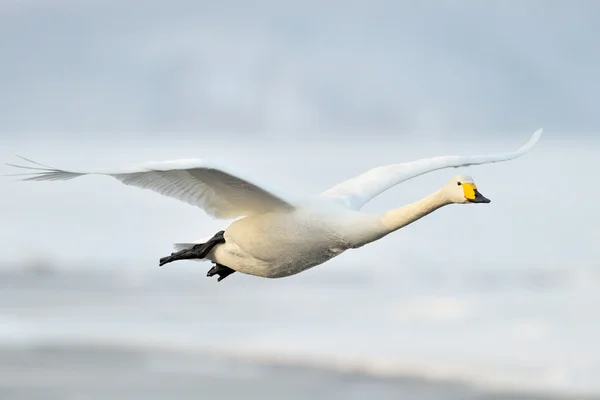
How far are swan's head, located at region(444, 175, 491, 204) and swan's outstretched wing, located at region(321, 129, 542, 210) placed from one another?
2073mm

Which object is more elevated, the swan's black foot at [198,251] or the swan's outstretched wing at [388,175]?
the swan's outstretched wing at [388,175]

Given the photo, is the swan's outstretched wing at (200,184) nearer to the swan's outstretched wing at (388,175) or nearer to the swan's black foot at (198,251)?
the swan's black foot at (198,251)

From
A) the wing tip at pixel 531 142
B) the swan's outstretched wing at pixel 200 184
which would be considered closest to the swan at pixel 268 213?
the swan's outstretched wing at pixel 200 184

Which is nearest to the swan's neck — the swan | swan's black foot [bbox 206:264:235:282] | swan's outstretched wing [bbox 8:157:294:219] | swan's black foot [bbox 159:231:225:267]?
the swan

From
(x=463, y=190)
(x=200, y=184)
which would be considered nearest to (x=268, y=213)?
(x=200, y=184)

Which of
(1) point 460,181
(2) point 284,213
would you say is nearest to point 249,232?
(2) point 284,213

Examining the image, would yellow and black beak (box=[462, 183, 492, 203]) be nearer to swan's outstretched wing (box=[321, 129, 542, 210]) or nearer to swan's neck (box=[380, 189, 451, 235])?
swan's neck (box=[380, 189, 451, 235])

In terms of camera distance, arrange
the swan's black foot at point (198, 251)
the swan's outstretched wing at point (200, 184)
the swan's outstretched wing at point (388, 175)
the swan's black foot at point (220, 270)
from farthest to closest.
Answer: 1. the swan's black foot at point (220, 270)
2. the swan's outstretched wing at point (388, 175)
3. the swan's black foot at point (198, 251)
4. the swan's outstretched wing at point (200, 184)

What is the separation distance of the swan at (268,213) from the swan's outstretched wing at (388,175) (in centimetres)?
5

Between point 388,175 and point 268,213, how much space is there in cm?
234

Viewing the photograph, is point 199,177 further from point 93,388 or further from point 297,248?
point 93,388

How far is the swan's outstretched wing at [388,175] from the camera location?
16047 millimetres

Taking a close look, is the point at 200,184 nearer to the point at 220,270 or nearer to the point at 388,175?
Answer: the point at 220,270

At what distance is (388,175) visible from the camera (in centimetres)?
1659
